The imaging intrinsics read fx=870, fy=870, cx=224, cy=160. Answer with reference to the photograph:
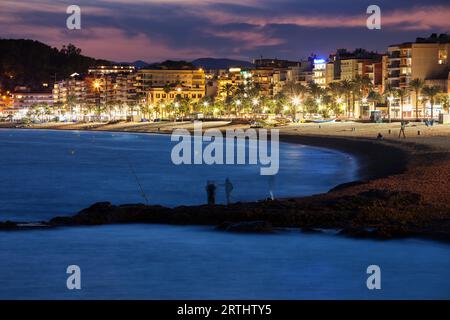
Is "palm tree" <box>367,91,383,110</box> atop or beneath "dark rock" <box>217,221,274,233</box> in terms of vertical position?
atop

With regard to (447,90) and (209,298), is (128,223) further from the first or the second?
(447,90)

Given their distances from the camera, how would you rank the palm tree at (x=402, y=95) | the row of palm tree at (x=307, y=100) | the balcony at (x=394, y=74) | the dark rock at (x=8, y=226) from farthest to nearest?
the balcony at (x=394, y=74)
the row of palm tree at (x=307, y=100)
the palm tree at (x=402, y=95)
the dark rock at (x=8, y=226)

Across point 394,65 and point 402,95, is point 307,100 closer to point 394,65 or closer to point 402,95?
point 394,65

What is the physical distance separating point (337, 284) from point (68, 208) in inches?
765

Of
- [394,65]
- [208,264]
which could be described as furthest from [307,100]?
[208,264]

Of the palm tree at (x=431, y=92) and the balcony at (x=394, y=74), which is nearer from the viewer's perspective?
the palm tree at (x=431, y=92)

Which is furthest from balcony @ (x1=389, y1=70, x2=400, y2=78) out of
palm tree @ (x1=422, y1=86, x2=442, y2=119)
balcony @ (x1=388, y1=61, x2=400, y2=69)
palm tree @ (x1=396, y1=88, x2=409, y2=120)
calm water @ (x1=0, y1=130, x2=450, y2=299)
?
calm water @ (x1=0, y1=130, x2=450, y2=299)

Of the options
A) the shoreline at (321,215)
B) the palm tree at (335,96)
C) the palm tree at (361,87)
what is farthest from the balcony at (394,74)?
the shoreline at (321,215)

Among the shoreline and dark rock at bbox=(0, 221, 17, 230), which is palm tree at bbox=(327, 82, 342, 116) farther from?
dark rock at bbox=(0, 221, 17, 230)

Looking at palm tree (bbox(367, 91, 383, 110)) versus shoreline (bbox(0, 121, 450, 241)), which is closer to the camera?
shoreline (bbox(0, 121, 450, 241))

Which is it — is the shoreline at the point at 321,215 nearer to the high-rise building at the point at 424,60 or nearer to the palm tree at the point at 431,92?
the palm tree at the point at 431,92

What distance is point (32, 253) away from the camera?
1839cm

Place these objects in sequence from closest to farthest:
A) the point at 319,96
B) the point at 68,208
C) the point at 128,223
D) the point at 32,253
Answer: the point at 32,253
the point at 128,223
the point at 68,208
the point at 319,96

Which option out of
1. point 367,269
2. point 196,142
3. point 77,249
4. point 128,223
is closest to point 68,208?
point 128,223
